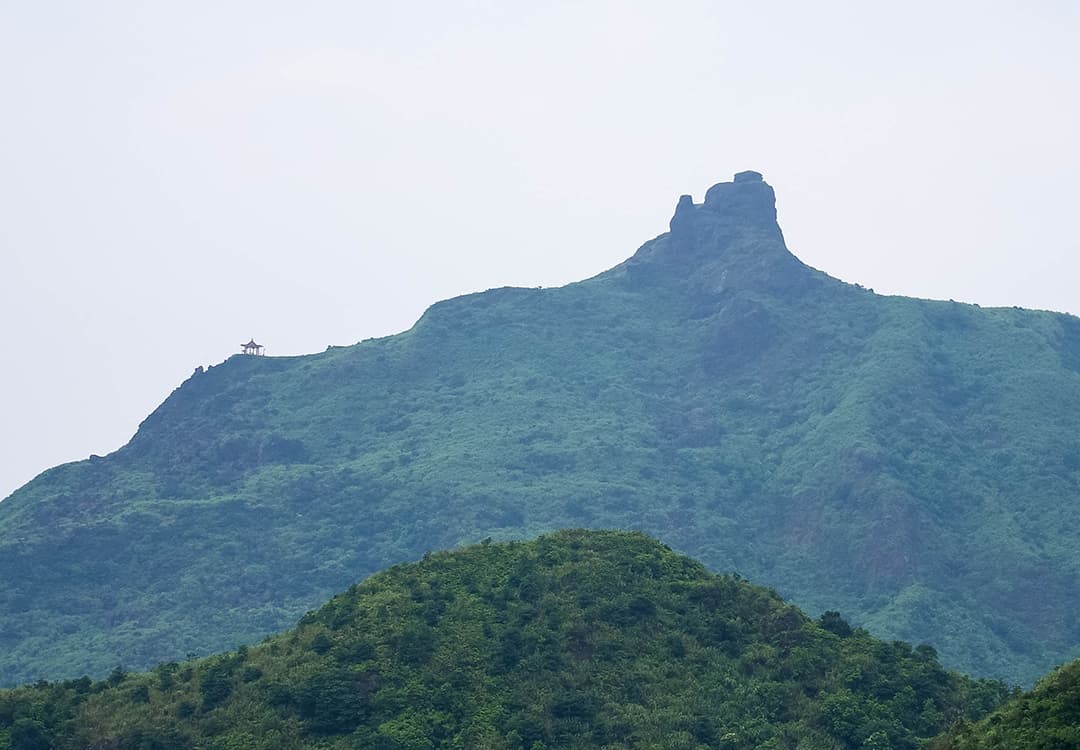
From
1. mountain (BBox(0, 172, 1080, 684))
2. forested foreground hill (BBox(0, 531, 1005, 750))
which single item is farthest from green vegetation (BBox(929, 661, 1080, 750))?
mountain (BBox(0, 172, 1080, 684))

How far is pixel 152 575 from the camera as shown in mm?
170875

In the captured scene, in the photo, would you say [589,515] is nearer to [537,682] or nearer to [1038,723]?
[537,682]

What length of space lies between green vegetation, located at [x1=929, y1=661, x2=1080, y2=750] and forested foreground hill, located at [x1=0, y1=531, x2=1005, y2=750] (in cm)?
1135

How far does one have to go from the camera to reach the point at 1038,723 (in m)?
46.1

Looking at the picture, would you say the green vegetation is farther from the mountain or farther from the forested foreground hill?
the mountain

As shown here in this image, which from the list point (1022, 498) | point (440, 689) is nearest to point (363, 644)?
point (440, 689)

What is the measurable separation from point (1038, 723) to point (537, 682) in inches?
947

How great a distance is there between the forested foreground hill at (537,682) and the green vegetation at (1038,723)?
11.3m

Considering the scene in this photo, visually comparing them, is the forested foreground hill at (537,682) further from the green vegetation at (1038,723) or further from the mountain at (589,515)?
the mountain at (589,515)

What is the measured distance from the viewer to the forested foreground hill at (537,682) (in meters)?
60.8

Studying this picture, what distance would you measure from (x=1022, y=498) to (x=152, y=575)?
A: 99.4 meters

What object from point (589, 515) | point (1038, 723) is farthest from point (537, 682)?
point (589, 515)

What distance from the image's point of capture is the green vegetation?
4441 centimetres

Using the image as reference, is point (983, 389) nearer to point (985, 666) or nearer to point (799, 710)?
point (985, 666)
